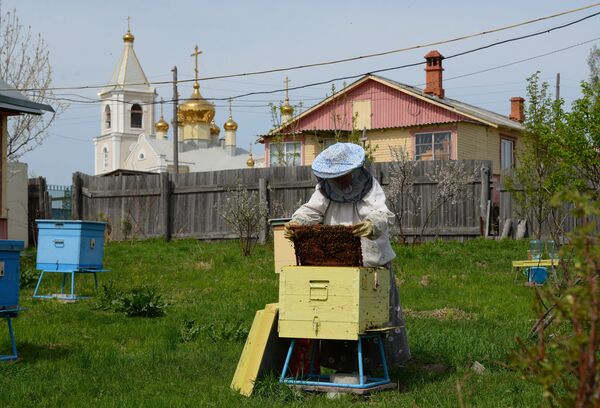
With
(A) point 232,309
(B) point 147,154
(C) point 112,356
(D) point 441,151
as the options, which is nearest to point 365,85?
(D) point 441,151

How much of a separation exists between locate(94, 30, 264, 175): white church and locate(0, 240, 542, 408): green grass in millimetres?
45787

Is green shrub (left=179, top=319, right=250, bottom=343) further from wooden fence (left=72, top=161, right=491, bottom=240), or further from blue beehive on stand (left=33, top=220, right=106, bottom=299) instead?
wooden fence (left=72, top=161, right=491, bottom=240)

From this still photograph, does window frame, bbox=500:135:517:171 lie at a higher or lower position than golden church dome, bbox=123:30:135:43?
lower

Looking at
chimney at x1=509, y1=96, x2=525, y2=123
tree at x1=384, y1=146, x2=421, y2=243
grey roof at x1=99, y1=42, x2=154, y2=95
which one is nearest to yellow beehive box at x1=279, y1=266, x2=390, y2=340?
tree at x1=384, y1=146, x2=421, y2=243

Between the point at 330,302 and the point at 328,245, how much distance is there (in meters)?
0.45

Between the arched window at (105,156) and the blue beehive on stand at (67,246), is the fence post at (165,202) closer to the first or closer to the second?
the blue beehive on stand at (67,246)

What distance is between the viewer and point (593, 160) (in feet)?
35.0

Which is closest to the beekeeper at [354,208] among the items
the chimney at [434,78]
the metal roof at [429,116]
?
the metal roof at [429,116]

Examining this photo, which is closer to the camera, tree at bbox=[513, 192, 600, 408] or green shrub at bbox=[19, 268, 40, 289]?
tree at bbox=[513, 192, 600, 408]

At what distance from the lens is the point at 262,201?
22312mm

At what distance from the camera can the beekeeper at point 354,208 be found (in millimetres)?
7137

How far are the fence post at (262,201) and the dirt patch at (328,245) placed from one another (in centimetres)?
1495

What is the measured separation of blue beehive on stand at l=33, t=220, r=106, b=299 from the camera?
13.8 metres

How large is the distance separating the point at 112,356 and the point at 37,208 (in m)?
17.6
